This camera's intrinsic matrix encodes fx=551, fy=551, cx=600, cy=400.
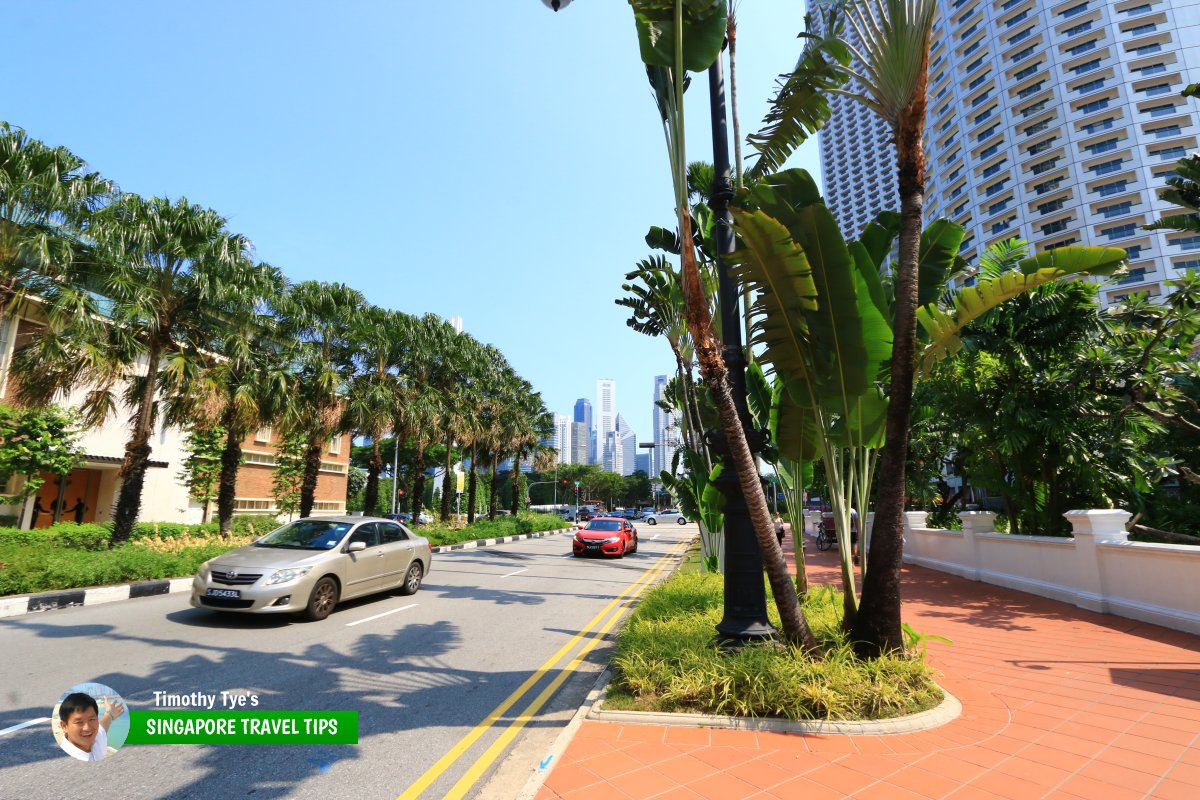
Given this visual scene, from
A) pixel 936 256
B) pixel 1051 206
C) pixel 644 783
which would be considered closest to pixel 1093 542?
pixel 936 256

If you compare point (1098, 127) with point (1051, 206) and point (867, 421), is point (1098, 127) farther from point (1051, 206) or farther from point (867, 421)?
point (867, 421)

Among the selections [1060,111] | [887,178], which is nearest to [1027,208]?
[1060,111]

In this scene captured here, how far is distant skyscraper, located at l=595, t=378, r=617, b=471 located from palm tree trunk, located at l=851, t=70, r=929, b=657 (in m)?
163

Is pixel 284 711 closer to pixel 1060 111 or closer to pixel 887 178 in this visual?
pixel 1060 111

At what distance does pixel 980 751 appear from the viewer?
3.85 metres

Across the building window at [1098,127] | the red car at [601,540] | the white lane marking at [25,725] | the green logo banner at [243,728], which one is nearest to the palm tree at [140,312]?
the white lane marking at [25,725]

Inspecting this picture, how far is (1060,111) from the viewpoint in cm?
6278

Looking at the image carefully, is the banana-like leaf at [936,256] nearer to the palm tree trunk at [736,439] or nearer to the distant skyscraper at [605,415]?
the palm tree trunk at [736,439]

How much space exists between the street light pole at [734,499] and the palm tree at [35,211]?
13.6m

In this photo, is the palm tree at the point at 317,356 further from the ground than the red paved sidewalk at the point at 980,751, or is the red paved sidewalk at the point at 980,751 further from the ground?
the palm tree at the point at 317,356

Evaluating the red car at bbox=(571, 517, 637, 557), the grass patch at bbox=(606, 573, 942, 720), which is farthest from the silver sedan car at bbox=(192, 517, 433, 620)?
the red car at bbox=(571, 517, 637, 557)

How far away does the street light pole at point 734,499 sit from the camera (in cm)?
560

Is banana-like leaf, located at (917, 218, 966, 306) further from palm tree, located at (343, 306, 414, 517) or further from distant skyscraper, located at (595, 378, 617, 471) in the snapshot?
distant skyscraper, located at (595, 378, 617, 471)

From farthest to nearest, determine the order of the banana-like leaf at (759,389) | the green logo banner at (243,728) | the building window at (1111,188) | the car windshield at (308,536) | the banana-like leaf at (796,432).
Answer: the building window at (1111,188)
the banana-like leaf at (759,389)
the car windshield at (308,536)
the banana-like leaf at (796,432)
the green logo banner at (243,728)
